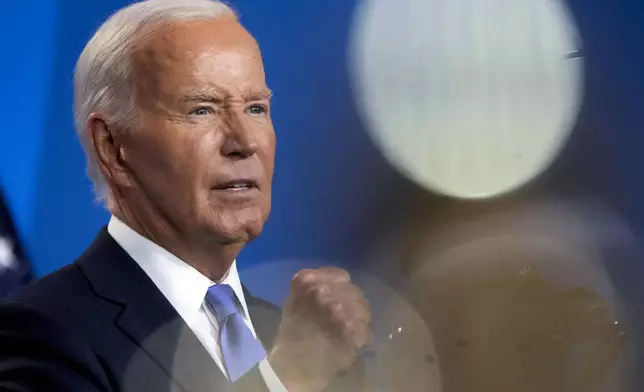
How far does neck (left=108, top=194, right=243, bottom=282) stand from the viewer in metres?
1.03

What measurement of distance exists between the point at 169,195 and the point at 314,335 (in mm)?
292

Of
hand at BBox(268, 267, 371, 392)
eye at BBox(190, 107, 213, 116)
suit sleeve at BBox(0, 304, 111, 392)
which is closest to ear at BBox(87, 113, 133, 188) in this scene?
eye at BBox(190, 107, 213, 116)

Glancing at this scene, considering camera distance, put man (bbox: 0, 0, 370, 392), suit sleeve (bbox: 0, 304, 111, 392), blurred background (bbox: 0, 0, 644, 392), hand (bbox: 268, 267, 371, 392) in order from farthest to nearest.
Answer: blurred background (bbox: 0, 0, 644, 392) < hand (bbox: 268, 267, 371, 392) < man (bbox: 0, 0, 370, 392) < suit sleeve (bbox: 0, 304, 111, 392)

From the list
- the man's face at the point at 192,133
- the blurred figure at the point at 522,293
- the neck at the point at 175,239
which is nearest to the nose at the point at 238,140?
the man's face at the point at 192,133

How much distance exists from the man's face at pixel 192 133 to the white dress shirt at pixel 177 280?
45 millimetres

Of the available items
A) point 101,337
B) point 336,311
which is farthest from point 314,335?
point 101,337

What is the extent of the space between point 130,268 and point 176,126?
19cm

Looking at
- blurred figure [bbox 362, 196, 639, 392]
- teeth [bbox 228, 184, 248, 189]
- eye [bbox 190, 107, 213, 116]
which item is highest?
eye [bbox 190, 107, 213, 116]

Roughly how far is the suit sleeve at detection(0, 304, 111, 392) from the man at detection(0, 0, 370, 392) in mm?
28

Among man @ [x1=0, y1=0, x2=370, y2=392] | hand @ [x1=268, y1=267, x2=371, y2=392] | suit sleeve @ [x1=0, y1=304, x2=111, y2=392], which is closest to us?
suit sleeve @ [x1=0, y1=304, x2=111, y2=392]

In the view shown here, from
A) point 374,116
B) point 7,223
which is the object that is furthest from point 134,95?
point 374,116

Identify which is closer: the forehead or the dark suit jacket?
the dark suit jacket

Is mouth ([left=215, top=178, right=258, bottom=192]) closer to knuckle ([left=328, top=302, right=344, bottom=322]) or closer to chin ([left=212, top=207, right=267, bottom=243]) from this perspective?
chin ([left=212, top=207, right=267, bottom=243])

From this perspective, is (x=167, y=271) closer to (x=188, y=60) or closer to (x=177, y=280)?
(x=177, y=280)
